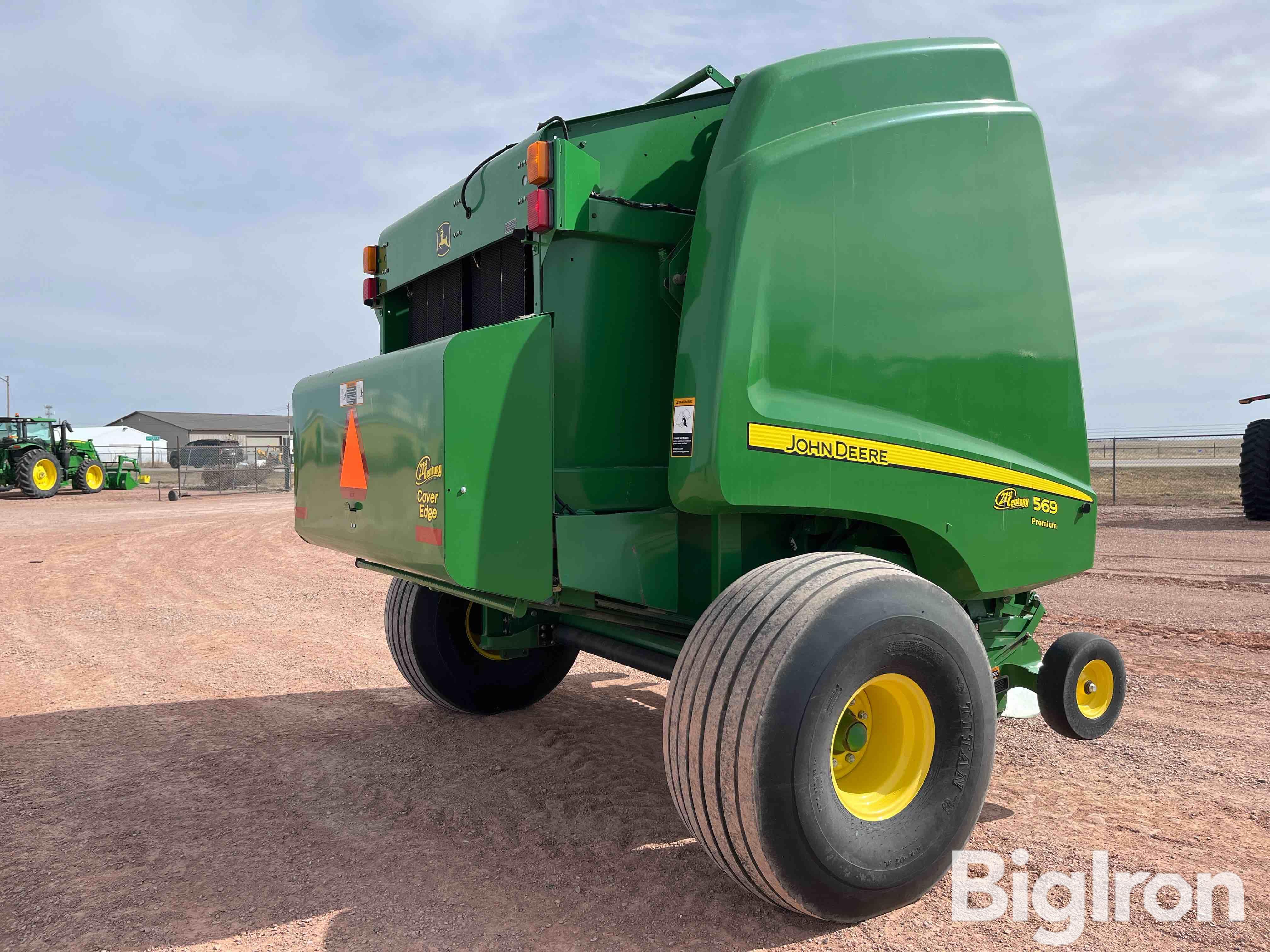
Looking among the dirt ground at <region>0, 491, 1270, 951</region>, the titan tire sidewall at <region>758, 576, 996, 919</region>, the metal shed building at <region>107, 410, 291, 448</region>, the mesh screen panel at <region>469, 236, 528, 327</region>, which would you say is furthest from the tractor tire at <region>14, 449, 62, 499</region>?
the metal shed building at <region>107, 410, 291, 448</region>

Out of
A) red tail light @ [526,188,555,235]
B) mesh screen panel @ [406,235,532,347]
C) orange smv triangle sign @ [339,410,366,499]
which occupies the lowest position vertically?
orange smv triangle sign @ [339,410,366,499]

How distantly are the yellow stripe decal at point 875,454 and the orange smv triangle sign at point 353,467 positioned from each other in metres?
1.66

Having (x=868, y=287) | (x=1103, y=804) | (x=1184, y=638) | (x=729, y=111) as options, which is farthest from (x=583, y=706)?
(x=1184, y=638)

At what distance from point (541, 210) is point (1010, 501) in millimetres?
2279

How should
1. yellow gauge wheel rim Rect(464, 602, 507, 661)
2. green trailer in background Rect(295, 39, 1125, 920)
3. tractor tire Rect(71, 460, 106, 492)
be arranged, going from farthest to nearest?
Result: tractor tire Rect(71, 460, 106, 492) → yellow gauge wheel rim Rect(464, 602, 507, 661) → green trailer in background Rect(295, 39, 1125, 920)

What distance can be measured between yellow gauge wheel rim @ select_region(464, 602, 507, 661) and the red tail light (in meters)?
2.59

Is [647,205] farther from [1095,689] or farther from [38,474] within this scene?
[38,474]

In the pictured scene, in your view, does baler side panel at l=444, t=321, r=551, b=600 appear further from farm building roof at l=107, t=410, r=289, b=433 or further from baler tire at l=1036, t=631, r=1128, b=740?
farm building roof at l=107, t=410, r=289, b=433

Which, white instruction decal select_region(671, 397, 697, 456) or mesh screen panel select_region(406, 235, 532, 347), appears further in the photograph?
mesh screen panel select_region(406, 235, 532, 347)

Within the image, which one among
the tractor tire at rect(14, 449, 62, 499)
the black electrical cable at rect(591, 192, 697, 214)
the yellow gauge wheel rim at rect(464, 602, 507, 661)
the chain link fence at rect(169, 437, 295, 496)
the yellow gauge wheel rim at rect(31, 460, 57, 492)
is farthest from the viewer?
the chain link fence at rect(169, 437, 295, 496)

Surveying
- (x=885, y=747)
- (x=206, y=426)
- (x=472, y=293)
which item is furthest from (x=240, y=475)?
(x=206, y=426)

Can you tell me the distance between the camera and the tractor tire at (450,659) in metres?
5.11

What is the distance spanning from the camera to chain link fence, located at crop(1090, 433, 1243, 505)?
20484mm

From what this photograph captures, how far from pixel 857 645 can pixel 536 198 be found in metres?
2.00
